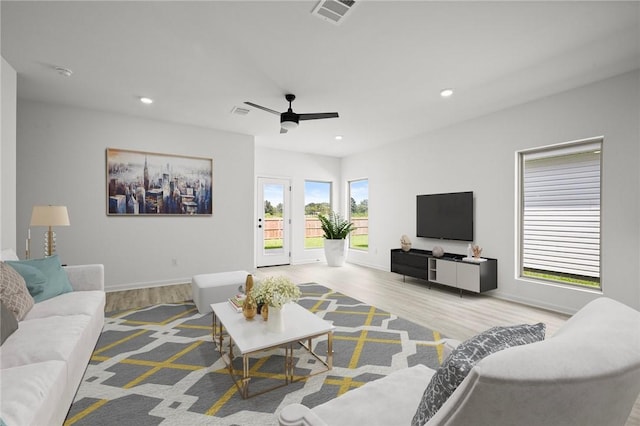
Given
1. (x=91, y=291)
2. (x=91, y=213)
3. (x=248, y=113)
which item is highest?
(x=248, y=113)

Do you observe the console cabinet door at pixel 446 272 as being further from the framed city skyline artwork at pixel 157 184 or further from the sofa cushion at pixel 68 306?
the sofa cushion at pixel 68 306

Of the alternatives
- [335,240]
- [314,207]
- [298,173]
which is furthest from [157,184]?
[335,240]

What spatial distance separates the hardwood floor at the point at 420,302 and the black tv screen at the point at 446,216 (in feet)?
2.90

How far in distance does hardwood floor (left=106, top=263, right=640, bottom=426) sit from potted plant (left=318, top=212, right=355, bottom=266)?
998 mm

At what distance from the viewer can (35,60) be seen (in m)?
2.95

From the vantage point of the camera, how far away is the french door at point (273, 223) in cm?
661

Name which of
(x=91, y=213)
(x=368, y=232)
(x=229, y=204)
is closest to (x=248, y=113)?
(x=229, y=204)

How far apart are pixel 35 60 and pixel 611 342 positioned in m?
4.52

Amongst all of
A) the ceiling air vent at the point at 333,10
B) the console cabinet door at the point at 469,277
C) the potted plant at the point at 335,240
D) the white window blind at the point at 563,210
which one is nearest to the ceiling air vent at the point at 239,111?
the ceiling air vent at the point at 333,10

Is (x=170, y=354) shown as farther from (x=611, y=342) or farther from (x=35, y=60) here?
(x=35, y=60)

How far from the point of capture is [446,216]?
4.94m

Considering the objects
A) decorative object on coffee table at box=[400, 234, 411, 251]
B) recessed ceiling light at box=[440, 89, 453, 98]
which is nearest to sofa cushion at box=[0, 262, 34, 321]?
recessed ceiling light at box=[440, 89, 453, 98]

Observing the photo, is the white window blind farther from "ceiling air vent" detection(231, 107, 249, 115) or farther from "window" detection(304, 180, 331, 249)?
"window" detection(304, 180, 331, 249)

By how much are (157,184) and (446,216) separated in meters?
4.73
